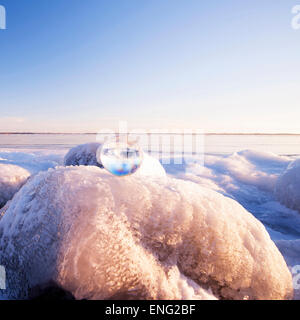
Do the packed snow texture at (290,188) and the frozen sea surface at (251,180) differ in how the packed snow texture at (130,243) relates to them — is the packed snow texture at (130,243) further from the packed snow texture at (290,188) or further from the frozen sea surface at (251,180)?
the packed snow texture at (290,188)

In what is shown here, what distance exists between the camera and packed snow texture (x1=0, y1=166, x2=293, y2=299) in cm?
115

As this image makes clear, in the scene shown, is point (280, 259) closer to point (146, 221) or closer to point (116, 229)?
point (146, 221)

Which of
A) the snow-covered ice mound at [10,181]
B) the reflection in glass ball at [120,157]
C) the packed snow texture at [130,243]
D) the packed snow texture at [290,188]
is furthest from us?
the packed snow texture at [290,188]

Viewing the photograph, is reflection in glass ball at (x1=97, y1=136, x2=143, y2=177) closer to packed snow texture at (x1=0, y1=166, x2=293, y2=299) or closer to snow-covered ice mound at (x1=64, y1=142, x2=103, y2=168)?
packed snow texture at (x1=0, y1=166, x2=293, y2=299)

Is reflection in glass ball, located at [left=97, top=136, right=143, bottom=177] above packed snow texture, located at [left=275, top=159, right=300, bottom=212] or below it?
above

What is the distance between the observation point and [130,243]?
123cm

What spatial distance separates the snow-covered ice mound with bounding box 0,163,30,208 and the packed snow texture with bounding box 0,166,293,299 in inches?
80.1

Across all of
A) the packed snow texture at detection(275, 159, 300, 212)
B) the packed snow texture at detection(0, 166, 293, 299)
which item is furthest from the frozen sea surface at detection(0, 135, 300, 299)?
the packed snow texture at detection(0, 166, 293, 299)

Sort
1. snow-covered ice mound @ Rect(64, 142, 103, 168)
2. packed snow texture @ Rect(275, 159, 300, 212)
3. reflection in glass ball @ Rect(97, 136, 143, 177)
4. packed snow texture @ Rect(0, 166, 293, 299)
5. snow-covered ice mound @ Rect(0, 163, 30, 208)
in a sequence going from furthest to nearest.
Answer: packed snow texture @ Rect(275, 159, 300, 212) < snow-covered ice mound @ Rect(64, 142, 103, 168) < snow-covered ice mound @ Rect(0, 163, 30, 208) < reflection in glass ball @ Rect(97, 136, 143, 177) < packed snow texture @ Rect(0, 166, 293, 299)

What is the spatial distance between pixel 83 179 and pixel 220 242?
3.32ft

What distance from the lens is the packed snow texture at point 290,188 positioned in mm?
4953

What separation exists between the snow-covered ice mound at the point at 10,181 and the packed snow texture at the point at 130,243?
6.68 feet

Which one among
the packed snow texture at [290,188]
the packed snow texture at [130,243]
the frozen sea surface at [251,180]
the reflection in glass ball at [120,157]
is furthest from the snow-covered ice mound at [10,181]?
the packed snow texture at [290,188]
